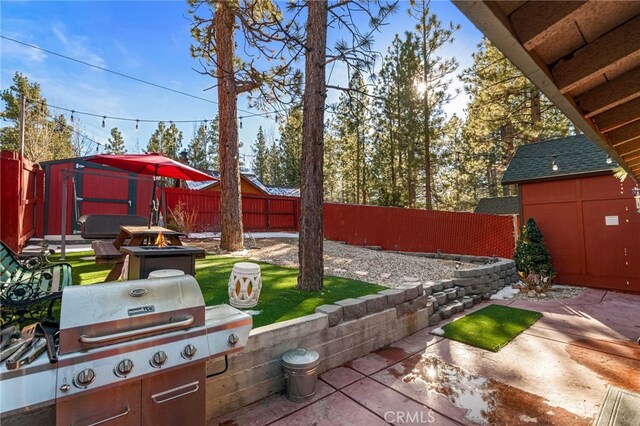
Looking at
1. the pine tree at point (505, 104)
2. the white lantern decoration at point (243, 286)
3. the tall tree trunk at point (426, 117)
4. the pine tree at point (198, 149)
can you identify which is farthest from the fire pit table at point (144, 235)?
the pine tree at point (198, 149)

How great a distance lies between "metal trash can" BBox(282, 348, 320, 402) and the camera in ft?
7.49

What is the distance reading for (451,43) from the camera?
37.6 feet

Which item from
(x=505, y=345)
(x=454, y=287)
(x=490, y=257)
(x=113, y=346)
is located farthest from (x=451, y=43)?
(x=113, y=346)

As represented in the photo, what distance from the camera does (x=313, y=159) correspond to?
3.84 m

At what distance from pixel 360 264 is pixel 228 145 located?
13.3ft

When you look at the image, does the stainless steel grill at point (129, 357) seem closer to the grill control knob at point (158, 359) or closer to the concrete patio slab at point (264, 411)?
the grill control knob at point (158, 359)

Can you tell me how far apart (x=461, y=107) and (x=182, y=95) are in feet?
39.5

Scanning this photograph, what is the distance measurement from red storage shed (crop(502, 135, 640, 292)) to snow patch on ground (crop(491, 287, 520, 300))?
1.86 meters

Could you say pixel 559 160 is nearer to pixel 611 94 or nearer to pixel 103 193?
pixel 611 94

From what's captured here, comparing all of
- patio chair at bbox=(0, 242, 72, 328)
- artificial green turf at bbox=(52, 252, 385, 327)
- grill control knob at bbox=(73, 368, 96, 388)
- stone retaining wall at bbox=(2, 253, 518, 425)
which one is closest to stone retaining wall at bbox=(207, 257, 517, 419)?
stone retaining wall at bbox=(2, 253, 518, 425)

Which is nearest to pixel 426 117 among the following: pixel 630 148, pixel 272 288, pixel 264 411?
pixel 630 148

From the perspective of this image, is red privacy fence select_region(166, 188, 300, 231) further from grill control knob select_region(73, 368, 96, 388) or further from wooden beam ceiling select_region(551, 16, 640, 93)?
wooden beam ceiling select_region(551, 16, 640, 93)

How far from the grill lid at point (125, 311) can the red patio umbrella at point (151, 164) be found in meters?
3.03

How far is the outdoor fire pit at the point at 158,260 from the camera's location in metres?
2.63
